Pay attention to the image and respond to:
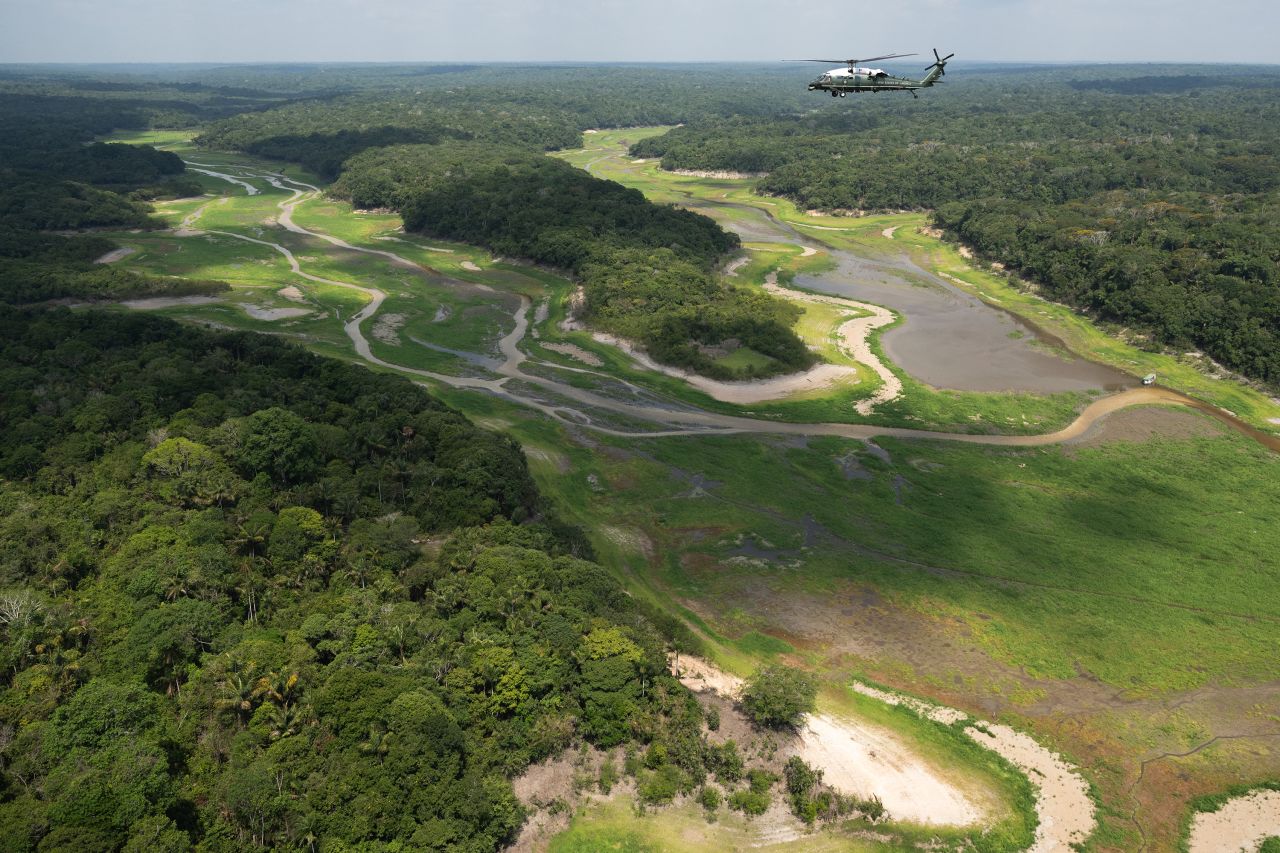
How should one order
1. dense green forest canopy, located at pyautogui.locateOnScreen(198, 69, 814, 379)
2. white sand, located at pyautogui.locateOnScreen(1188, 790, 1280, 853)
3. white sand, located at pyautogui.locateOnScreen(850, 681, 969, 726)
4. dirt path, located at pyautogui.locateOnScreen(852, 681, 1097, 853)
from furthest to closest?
dense green forest canopy, located at pyautogui.locateOnScreen(198, 69, 814, 379) → white sand, located at pyautogui.locateOnScreen(850, 681, 969, 726) → dirt path, located at pyautogui.locateOnScreen(852, 681, 1097, 853) → white sand, located at pyautogui.locateOnScreen(1188, 790, 1280, 853)

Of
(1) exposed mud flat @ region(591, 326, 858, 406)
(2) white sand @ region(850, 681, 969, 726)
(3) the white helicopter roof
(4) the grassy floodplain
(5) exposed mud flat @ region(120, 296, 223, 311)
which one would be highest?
(3) the white helicopter roof

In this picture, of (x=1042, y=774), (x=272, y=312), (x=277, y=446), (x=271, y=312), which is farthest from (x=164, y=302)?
(x=1042, y=774)

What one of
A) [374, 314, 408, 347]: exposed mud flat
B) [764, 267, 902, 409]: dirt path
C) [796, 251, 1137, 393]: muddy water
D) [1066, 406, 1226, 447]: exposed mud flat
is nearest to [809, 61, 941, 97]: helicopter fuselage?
[764, 267, 902, 409]: dirt path

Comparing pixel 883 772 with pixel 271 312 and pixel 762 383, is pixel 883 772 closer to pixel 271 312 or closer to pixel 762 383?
pixel 762 383

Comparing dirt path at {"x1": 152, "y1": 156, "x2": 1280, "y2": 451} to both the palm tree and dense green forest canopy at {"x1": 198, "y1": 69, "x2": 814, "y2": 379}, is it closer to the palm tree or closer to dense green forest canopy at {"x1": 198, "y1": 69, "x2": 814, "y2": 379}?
dense green forest canopy at {"x1": 198, "y1": 69, "x2": 814, "y2": 379}

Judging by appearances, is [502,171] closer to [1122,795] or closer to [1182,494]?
[1182,494]

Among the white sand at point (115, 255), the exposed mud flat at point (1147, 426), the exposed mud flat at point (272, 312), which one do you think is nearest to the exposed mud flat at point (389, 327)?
the exposed mud flat at point (272, 312)

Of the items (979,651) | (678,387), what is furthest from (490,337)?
(979,651)
